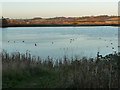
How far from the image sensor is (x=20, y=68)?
25.3ft

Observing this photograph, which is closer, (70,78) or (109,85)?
(109,85)

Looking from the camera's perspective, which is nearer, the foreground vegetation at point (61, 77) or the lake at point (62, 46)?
the foreground vegetation at point (61, 77)

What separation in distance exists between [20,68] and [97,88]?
10.5 ft

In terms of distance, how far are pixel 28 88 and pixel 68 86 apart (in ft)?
3.64

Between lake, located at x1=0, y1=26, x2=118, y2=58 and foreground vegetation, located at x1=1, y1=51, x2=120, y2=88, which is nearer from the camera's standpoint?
foreground vegetation, located at x1=1, y1=51, x2=120, y2=88

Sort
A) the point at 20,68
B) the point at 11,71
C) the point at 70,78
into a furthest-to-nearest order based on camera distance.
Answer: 1. the point at 20,68
2. the point at 11,71
3. the point at 70,78

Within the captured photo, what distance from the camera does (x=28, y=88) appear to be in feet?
19.6

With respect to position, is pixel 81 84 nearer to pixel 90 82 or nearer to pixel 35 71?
pixel 90 82

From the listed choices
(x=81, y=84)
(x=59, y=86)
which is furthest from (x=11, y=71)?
(x=81, y=84)

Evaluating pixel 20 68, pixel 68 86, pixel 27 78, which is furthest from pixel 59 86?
pixel 20 68

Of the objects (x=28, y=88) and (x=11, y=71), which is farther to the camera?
(x=11, y=71)

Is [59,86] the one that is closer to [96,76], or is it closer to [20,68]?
[96,76]

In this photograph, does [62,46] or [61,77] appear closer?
[61,77]

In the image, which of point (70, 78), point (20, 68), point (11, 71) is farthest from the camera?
point (20, 68)
